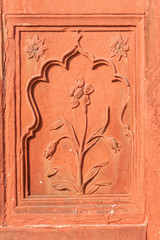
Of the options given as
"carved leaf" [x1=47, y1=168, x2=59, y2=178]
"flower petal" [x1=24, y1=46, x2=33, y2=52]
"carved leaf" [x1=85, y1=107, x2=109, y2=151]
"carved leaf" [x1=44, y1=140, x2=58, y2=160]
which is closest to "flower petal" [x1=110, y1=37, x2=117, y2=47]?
"carved leaf" [x1=85, y1=107, x2=109, y2=151]

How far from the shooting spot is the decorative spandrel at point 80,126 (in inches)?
84.1

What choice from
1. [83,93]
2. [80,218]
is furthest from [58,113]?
[80,218]

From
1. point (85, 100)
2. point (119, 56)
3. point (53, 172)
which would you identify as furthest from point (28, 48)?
point (53, 172)

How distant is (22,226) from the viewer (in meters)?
2.13

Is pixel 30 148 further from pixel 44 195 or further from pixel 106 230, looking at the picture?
pixel 106 230

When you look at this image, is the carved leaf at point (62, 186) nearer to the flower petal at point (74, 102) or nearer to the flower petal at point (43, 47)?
the flower petal at point (74, 102)

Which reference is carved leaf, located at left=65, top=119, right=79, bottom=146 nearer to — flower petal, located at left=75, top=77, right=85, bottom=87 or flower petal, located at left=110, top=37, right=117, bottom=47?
flower petal, located at left=75, top=77, right=85, bottom=87

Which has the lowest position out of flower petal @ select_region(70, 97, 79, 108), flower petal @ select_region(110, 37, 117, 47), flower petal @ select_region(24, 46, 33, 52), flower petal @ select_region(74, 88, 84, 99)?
flower petal @ select_region(70, 97, 79, 108)

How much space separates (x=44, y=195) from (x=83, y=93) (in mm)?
815

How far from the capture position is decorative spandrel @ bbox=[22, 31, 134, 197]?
214 cm

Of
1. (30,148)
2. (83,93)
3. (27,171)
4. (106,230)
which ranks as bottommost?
(106,230)

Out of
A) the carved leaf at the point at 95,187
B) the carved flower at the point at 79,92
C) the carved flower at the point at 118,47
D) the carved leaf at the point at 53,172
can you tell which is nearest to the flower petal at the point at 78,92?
the carved flower at the point at 79,92

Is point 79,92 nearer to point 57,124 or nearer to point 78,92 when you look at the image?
point 78,92

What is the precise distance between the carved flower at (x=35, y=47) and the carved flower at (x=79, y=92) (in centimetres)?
34
